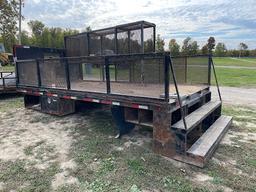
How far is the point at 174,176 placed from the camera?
2809 millimetres

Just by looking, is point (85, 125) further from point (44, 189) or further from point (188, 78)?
point (188, 78)

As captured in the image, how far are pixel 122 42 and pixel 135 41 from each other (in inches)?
16.9

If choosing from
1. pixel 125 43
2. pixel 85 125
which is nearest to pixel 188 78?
pixel 125 43

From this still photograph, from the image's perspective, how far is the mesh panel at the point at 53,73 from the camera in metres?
4.75

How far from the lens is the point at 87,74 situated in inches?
229

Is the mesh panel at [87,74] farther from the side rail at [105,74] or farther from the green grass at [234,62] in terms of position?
the green grass at [234,62]

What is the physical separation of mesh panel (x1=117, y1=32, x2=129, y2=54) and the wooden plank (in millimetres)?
3306

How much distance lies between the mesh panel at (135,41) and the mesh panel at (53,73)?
229 cm

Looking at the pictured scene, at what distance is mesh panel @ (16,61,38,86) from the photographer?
5584mm

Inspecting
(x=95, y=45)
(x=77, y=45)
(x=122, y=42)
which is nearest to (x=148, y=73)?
(x=122, y=42)

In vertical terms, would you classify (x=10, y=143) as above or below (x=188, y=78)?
below

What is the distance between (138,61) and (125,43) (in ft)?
9.66

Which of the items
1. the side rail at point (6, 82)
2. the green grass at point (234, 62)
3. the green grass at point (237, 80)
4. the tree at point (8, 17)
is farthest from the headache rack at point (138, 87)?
the green grass at point (234, 62)

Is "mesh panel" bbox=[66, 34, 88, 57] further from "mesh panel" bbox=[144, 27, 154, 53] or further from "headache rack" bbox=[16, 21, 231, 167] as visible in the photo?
"mesh panel" bbox=[144, 27, 154, 53]
